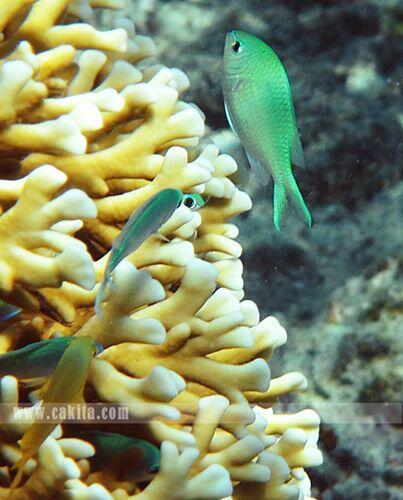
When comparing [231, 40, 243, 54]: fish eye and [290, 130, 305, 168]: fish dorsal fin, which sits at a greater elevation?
[231, 40, 243, 54]: fish eye

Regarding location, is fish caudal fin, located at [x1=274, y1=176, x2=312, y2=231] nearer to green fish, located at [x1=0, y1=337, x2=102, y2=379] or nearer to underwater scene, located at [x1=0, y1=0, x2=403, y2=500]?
underwater scene, located at [x1=0, y1=0, x2=403, y2=500]

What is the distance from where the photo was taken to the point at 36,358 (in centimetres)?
157

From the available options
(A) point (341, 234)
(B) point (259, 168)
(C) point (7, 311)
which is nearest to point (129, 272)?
(C) point (7, 311)

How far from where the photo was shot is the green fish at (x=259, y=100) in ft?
6.58

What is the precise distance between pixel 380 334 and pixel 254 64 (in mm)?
1552

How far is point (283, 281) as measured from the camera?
3.02 meters

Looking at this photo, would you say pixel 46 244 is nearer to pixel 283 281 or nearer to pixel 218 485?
pixel 218 485

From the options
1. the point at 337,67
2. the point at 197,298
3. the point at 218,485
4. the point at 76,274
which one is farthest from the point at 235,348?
the point at 337,67

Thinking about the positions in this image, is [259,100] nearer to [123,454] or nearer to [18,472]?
[123,454]

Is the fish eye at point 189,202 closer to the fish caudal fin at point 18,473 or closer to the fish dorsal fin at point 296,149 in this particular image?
the fish dorsal fin at point 296,149

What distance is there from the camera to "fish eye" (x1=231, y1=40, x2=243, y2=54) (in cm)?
203

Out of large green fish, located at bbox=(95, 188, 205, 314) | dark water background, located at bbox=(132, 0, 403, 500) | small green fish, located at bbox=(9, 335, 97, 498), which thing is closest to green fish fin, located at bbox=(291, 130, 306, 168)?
large green fish, located at bbox=(95, 188, 205, 314)

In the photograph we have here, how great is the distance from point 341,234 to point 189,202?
3.61 ft

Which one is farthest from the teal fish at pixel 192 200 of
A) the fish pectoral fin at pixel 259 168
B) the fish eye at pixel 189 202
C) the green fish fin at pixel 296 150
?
the green fish fin at pixel 296 150
